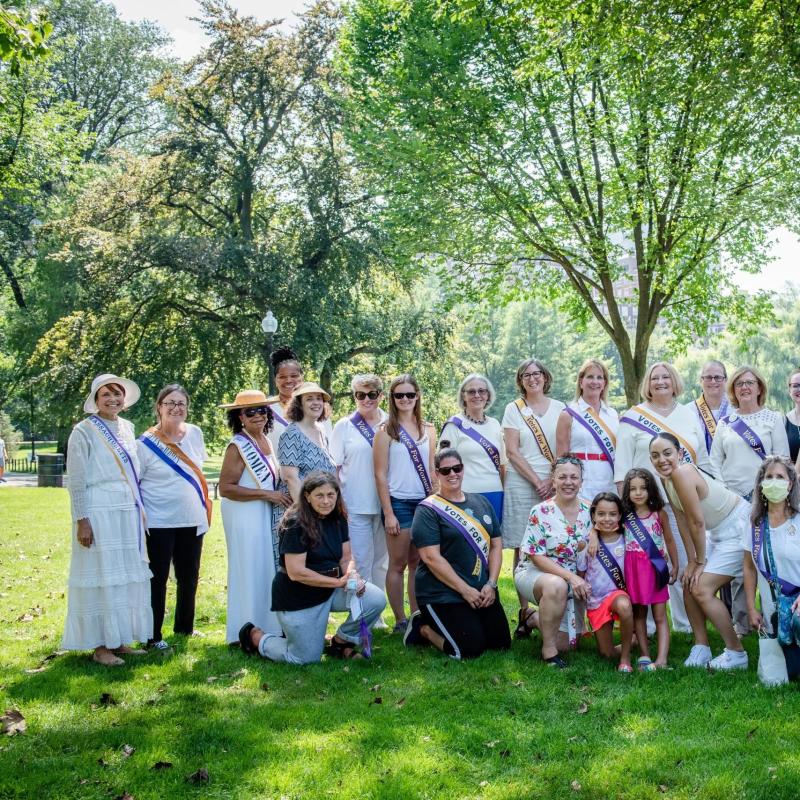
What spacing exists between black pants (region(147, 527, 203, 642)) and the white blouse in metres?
0.09

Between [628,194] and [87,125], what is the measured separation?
27.7 m

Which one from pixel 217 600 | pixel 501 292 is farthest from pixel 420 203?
pixel 217 600

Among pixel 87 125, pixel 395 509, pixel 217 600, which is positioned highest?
pixel 87 125

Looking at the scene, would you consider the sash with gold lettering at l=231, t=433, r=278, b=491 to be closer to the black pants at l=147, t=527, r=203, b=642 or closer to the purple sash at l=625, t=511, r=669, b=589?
the black pants at l=147, t=527, r=203, b=642

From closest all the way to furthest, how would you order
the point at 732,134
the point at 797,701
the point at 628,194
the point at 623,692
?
the point at 797,701 → the point at 623,692 → the point at 732,134 → the point at 628,194

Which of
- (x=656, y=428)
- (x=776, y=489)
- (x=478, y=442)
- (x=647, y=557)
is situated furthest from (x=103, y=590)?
(x=776, y=489)

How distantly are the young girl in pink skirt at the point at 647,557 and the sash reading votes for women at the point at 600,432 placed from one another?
2.41 ft

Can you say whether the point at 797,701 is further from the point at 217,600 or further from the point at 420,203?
the point at 420,203

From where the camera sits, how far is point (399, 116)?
1460 centimetres

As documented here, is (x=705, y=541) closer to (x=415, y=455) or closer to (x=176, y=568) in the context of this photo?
(x=415, y=455)

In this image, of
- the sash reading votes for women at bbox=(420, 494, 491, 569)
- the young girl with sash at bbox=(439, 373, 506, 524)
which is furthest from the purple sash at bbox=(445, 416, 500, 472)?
the sash reading votes for women at bbox=(420, 494, 491, 569)

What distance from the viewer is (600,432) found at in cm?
653

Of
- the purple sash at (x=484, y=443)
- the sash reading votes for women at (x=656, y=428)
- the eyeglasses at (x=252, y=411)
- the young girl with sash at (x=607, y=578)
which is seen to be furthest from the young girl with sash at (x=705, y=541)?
the eyeglasses at (x=252, y=411)

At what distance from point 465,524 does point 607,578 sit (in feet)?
3.48
